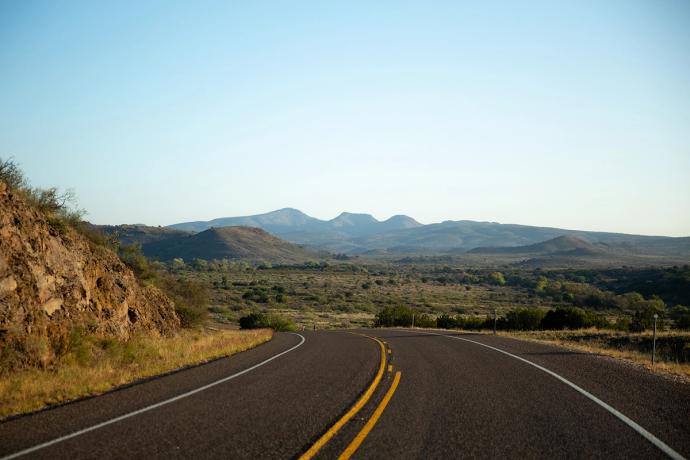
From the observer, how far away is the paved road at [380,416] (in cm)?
686

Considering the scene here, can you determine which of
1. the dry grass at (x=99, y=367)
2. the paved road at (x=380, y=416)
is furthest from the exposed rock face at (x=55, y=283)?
the paved road at (x=380, y=416)

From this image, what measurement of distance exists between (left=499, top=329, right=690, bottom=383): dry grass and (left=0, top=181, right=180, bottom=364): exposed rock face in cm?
1622

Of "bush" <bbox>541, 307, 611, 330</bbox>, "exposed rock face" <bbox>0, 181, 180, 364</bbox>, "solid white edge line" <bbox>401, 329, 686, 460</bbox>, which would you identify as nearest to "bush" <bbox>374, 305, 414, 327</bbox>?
"bush" <bbox>541, 307, 611, 330</bbox>

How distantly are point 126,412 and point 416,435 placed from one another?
496 centimetres

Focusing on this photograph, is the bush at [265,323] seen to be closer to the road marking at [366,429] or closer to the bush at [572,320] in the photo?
the bush at [572,320]

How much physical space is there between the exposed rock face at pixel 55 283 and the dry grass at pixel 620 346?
16.2m

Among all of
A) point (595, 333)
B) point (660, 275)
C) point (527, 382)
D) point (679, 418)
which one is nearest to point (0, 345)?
point (527, 382)

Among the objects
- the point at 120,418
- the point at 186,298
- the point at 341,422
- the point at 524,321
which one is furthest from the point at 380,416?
the point at 524,321

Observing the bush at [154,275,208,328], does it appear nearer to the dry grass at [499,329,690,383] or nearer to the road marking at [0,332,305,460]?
the road marking at [0,332,305,460]

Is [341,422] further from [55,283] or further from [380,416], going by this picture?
[55,283]

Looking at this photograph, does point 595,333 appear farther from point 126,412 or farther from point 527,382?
point 126,412

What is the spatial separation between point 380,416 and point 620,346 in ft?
58.7

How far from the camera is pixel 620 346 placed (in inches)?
874

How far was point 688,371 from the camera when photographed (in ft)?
45.4
